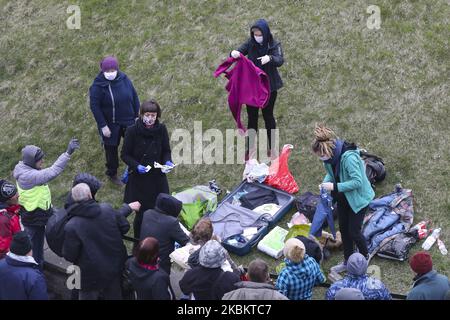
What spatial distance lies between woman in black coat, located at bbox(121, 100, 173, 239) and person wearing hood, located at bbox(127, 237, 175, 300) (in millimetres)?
2069

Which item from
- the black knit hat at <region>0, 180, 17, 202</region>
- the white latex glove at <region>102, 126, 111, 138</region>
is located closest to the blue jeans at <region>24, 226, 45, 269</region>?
the black knit hat at <region>0, 180, 17, 202</region>

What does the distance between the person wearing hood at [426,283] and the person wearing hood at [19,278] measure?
3338mm

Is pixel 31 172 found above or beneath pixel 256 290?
above

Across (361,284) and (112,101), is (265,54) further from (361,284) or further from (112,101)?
(361,284)

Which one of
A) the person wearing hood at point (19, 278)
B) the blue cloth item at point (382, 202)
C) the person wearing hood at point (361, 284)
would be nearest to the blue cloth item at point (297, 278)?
the person wearing hood at point (361, 284)

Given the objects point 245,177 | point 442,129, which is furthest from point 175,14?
point 442,129

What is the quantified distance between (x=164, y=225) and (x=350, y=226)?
218 centimetres

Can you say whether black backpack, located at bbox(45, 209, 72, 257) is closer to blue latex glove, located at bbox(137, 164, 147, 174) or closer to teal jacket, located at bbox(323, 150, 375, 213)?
blue latex glove, located at bbox(137, 164, 147, 174)

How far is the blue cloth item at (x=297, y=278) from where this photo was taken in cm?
686

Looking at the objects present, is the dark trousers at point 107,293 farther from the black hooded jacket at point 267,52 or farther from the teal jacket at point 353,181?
the black hooded jacket at point 267,52

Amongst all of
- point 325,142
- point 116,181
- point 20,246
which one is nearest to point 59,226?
point 20,246

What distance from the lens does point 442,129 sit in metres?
10.4

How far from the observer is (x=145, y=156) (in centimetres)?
841

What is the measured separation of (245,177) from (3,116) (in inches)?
191
